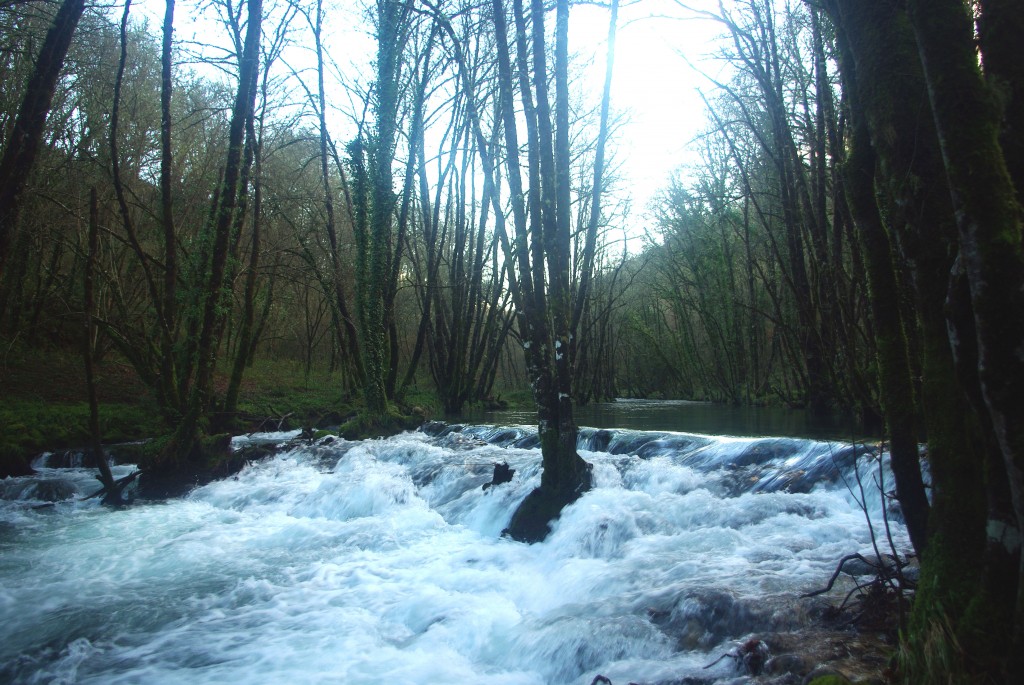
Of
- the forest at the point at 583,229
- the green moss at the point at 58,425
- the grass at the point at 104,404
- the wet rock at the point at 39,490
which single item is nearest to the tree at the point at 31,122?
the forest at the point at 583,229

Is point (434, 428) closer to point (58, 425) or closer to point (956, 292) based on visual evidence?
point (58, 425)

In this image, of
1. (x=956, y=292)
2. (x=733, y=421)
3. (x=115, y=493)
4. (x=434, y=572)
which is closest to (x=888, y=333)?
(x=956, y=292)

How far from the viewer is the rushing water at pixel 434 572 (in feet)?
13.6

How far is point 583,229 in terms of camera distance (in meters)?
14.3

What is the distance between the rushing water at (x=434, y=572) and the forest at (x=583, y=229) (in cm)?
103

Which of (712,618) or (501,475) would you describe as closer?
(712,618)

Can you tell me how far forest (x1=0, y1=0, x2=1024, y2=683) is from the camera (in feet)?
7.65

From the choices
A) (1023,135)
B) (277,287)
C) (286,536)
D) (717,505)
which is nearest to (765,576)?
(717,505)

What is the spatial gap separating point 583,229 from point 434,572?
9.98m

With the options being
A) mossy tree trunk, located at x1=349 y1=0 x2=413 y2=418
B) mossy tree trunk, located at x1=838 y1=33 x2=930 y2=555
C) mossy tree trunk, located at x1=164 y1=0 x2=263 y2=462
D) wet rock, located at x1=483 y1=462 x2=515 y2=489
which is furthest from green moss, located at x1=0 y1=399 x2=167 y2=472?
mossy tree trunk, located at x1=838 y1=33 x2=930 y2=555

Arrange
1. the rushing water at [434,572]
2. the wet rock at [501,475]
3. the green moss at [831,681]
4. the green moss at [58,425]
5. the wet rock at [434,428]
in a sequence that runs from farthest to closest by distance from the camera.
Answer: the wet rock at [434,428], the green moss at [58,425], the wet rock at [501,475], the rushing water at [434,572], the green moss at [831,681]

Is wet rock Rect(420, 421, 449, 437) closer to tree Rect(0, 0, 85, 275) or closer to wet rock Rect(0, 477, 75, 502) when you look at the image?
wet rock Rect(0, 477, 75, 502)

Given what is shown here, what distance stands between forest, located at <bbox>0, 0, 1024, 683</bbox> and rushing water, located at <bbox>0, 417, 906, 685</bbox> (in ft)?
3.37

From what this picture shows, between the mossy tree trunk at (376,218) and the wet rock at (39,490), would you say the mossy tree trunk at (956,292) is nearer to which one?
the wet rock at (39,490)
